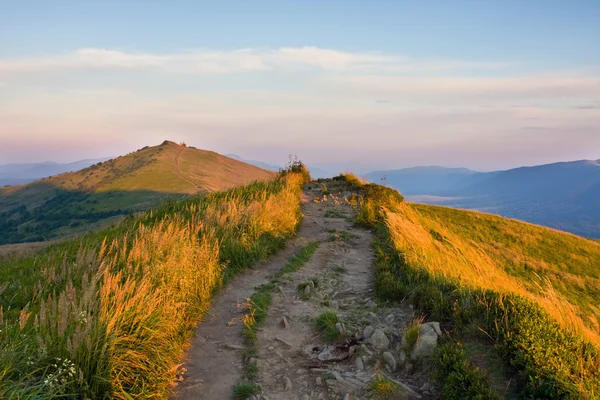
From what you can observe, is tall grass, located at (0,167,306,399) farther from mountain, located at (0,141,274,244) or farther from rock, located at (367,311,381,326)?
mountain, located at (0,141,274,244)

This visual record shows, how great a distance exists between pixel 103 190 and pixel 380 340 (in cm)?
16710

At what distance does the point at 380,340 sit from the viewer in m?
6.06

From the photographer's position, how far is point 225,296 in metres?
8.48

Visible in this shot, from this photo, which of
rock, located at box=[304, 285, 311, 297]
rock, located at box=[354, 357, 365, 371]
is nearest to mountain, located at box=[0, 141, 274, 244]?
rock, located at box=[304, 285, 311, 297]

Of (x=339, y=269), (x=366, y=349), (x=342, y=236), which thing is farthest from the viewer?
(x=342, y=236)

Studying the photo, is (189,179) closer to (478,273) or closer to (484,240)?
(484,240)

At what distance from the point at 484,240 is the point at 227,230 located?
17.2 metres

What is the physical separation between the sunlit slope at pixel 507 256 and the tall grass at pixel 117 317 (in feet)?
15.5

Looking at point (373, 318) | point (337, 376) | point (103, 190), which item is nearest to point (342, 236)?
point (373, 318)

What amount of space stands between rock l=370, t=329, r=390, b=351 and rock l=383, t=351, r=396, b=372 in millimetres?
202

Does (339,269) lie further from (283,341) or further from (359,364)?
(359,364)

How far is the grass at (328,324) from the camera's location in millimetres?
6438

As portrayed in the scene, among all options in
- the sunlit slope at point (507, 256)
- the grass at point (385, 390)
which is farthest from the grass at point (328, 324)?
the sunlit slope at point (507, 256)

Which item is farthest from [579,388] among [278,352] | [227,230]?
[227,230]
